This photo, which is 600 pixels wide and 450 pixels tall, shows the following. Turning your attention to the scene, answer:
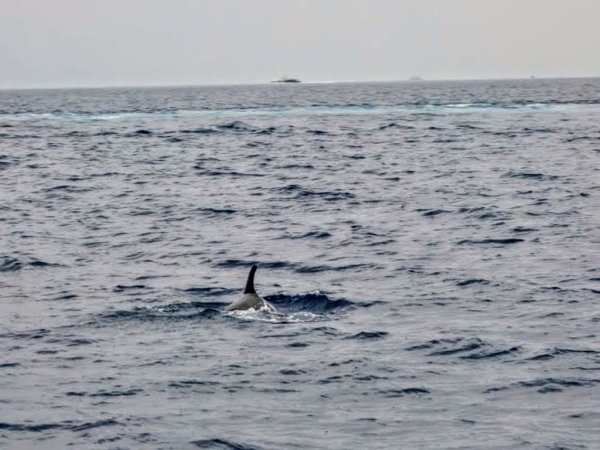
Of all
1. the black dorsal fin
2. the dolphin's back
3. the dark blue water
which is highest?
the black dorsal fin

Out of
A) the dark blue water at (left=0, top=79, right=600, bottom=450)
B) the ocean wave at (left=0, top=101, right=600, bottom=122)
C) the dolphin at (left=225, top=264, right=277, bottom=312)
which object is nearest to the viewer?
the dark blue water at (left=0, top=79, right=600, bottom=450)

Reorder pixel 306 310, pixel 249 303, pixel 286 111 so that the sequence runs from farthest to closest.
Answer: pixel 286 111 → pixel 306 310 → pixel 249 303

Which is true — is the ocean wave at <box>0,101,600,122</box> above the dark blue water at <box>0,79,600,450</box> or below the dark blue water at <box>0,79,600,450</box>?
above

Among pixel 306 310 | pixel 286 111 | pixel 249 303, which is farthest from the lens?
pixel 286 111

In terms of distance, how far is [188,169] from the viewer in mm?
49531

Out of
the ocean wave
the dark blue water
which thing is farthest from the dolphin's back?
the ocean wave

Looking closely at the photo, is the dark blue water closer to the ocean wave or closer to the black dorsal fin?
the black dorsal fin

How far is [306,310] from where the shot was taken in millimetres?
19578

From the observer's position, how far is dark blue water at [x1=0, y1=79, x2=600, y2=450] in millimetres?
13141

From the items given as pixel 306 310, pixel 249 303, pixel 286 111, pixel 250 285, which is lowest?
pixel 306 310

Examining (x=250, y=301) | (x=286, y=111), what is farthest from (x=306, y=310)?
(x=286, y=111)

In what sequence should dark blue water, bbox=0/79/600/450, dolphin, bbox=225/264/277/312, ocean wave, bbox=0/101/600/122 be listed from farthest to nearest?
ocean wave, bbox=0/101/600/122, dolphin, bbox=225/264/277/312, dark blue water, bbox=0/79/600/450

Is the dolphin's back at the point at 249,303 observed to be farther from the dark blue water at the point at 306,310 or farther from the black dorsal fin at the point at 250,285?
the dark blue water at the point at 306,310

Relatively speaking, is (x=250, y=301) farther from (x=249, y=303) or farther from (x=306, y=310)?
(x=306, y=310)
